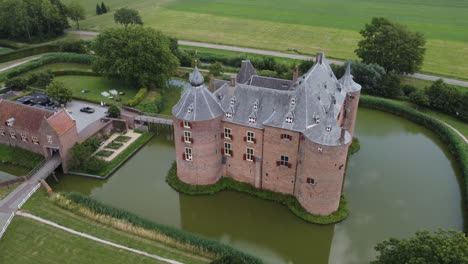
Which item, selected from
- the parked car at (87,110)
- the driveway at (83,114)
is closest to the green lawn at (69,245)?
the driveway at (83,114)

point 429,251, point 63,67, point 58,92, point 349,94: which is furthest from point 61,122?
point 63,67

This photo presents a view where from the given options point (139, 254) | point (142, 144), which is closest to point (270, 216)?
point (139, 254)

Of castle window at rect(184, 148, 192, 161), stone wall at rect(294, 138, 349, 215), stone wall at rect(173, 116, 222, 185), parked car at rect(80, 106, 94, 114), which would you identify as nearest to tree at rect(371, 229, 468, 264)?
stone wall at rect(294, 138, 349, 215)

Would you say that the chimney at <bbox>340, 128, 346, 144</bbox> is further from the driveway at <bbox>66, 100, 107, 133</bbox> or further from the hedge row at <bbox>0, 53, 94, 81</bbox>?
the hedge row at <bbox>0, 53, 94, 81</bbox>

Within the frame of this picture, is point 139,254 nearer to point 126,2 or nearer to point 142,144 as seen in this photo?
point 142,144

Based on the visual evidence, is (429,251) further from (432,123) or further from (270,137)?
(432,123)

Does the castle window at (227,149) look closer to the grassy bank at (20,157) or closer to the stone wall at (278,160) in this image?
the stone wall at (278,160)

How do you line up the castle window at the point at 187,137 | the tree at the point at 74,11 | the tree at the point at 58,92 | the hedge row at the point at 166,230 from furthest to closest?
1. the tree at the point at 74,11
2. the tree at the point at 58,92
3. the castle window at the point at 187,137
4. the hedge row at the point at 166,230

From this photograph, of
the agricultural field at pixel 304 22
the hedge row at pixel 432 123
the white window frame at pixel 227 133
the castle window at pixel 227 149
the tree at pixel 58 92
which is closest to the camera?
the white window frame at pixel 227 133
